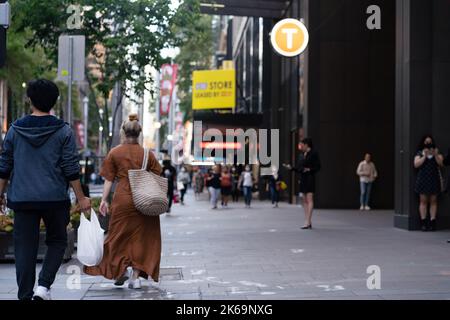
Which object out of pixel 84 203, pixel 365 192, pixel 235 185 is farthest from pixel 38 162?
pixel 235 185

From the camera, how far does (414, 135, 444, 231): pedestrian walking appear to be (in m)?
13.2

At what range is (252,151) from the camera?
110ft

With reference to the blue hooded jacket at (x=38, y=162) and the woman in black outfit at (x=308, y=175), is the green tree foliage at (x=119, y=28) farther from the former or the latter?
the blue hooded jacket at (x=38, y=162)

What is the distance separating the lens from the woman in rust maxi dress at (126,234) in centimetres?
732

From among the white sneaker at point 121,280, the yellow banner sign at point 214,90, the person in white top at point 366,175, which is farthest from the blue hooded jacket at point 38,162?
the yellow banner sign at point 214,90

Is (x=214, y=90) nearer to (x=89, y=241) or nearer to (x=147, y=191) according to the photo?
(x=147, y=191)

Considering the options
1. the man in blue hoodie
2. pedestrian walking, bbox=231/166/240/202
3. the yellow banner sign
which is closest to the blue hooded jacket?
the man in blue hoodie

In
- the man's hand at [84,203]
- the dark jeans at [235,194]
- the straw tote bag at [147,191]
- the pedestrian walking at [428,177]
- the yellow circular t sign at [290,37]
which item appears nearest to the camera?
the man's hand at [84,203]

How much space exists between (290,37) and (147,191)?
15531 mm

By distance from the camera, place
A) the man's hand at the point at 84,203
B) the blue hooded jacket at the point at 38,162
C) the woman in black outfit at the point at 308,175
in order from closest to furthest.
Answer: the blue hooded jacket at the point at 38,162, the man's hand at the point at 84,203, the woman in black outfit at the point at 308,175

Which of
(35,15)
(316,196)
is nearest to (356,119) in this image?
(316,196)

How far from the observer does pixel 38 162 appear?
19.3ft

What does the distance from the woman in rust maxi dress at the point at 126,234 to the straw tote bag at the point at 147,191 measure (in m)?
0.12

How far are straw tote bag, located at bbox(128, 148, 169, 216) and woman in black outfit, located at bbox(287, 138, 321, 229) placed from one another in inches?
286
